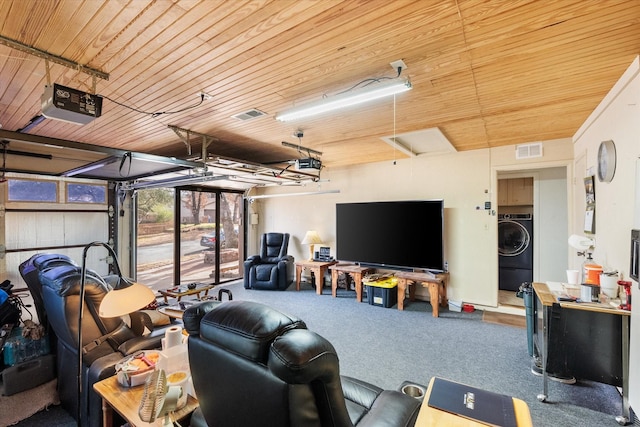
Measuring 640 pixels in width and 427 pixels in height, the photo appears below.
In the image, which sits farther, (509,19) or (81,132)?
(81,132)

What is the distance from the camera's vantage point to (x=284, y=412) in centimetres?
78

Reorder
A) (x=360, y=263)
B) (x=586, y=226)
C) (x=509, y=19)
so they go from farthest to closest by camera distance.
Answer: (x=360, y=263), (x=586, y=226), (x=509, y=19)

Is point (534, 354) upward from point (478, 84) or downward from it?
downward

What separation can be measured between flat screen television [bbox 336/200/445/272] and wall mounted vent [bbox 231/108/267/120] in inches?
114

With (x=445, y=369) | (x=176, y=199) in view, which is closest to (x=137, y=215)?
(x=176, y=199)

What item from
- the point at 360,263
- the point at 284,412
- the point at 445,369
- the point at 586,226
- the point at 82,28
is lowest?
the point at 445,369

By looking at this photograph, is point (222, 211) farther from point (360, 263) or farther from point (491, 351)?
point (491, 351)

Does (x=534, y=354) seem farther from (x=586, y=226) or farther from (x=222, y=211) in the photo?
(x=222, y=211)

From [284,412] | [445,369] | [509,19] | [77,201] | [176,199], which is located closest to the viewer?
[284,412]

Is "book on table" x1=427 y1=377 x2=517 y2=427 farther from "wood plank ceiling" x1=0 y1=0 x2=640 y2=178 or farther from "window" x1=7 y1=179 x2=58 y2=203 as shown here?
"window" x1=7 y1=179 x2=58 y2=203

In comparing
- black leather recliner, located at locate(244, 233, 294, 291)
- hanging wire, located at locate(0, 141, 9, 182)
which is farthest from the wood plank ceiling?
black leather recliner, located at locate(244, 233, 294, 291)

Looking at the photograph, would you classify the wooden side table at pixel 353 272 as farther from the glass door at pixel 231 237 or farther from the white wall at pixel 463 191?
the glass door at pixel 231 237

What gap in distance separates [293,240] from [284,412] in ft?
20.4

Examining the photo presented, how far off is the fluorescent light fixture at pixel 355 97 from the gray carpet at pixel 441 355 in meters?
2.49
